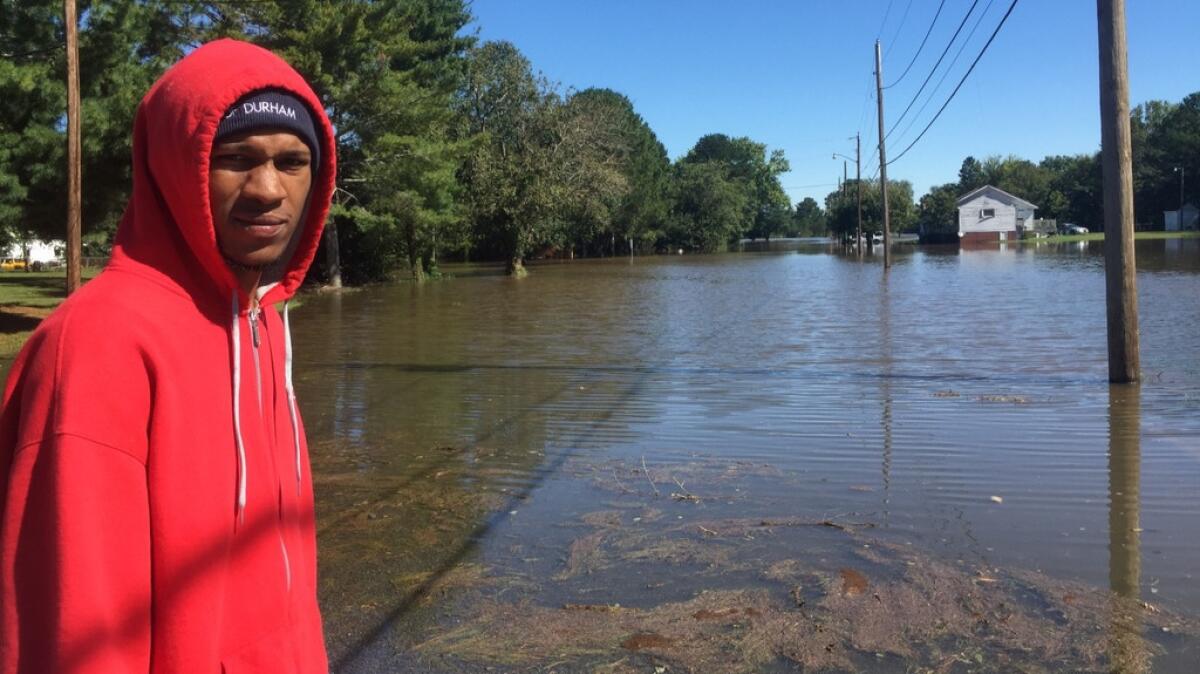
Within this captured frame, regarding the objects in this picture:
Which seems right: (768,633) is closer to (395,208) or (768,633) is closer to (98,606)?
(98,606)

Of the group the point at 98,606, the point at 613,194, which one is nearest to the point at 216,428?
the point at 98,606

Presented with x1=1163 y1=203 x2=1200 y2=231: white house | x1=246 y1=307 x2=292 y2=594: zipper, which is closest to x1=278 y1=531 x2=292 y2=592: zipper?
x1=246 y1=307 x2=292 y2=594: zipper

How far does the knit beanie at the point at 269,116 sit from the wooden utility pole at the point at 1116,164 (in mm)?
9579

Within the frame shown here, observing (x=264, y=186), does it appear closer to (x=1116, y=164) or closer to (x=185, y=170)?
(x=185, y=170)

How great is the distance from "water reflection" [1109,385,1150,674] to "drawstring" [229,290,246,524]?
11.8 ft

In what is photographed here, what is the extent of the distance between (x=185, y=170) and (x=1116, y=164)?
33.7 feet

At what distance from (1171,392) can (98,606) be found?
1122 centimetres

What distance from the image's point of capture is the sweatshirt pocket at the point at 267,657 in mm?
1524

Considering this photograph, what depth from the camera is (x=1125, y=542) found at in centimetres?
529

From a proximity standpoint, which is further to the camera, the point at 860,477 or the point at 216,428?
the point at 860,477

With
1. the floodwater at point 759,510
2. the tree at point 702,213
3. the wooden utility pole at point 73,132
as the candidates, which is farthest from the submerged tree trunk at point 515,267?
the tree at point 702,213

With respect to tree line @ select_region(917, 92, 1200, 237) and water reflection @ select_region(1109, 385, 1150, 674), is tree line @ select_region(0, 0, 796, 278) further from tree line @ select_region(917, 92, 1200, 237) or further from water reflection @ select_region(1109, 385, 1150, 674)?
tree line @ select_region(917, 92, 1200, 237)

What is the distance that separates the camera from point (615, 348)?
15555 mm

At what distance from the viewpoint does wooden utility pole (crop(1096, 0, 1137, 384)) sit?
9.50 meters
